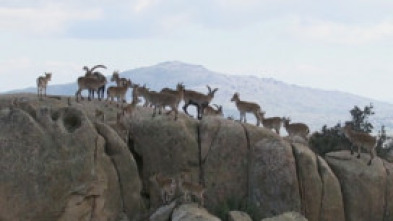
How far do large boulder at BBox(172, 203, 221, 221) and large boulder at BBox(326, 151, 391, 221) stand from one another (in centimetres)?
803

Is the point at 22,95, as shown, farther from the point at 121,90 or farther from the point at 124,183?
the point at 124,183

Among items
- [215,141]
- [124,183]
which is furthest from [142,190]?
[215,141]

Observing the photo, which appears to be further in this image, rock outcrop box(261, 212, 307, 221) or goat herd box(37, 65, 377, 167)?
goat herd box(37, 65, 377, 167)

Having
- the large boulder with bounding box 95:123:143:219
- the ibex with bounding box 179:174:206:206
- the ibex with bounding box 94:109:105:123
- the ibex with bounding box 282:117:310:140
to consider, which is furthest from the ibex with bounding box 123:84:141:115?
the ibex with bounding box 282:117:310:140

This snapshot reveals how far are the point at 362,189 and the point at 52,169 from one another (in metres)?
13.9

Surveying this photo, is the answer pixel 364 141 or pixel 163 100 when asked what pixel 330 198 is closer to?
pixel 364 141

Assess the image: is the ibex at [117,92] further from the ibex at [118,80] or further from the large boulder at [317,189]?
the large boulder at [317,189]

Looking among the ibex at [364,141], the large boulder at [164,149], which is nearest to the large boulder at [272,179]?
the large boulder at [164,149]

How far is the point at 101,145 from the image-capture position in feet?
87.4

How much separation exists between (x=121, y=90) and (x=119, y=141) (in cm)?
464

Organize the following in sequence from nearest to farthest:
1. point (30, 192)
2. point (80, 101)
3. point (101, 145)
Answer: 1. point (30, 192)
2. point (101, 145)
3. point (80, 101)

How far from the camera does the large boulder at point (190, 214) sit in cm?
2430

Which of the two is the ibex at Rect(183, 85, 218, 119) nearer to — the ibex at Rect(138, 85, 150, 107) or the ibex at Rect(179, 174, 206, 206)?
the ibex at Rect(138, 85, 150, 107)

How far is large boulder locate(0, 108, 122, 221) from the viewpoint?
974 inches
